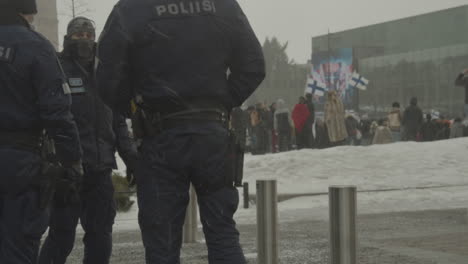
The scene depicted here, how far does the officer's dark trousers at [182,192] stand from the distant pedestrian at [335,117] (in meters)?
18.5

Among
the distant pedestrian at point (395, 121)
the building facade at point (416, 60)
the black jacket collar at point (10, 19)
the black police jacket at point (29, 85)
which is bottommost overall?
the distant pedestrian at point (395, 121)

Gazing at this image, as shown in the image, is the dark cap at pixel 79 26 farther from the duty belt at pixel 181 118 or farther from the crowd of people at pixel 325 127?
the crowd of people at pixel 325 127

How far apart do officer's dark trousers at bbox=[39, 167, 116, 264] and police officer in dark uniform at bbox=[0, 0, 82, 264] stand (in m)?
1.14

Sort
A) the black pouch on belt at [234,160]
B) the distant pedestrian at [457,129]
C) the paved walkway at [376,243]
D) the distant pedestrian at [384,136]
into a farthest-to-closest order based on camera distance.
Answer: the distant pedestrian at [457,129], the distant pedestrian at [384,136], the paved walkway at [376,243], the black pouch on belt at [234,160]

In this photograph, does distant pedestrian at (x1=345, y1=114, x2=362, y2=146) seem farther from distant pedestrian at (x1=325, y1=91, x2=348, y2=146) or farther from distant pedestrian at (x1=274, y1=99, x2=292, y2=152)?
distant pedestrian at (x1=325, y1=91, x2=348, y2=146)

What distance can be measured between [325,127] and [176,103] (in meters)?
22.1

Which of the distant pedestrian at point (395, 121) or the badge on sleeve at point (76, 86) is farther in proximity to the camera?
the distant pedestrian at point (395, 121)

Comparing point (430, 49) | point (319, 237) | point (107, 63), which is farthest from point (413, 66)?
point (107, 63)

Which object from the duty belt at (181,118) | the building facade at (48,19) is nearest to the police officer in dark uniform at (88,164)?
the duty belt at (181,118)

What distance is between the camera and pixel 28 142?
17.3 feet

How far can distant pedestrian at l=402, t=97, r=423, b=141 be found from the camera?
2412 centimetres

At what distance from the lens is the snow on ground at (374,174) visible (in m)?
14.0

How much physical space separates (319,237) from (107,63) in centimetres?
550

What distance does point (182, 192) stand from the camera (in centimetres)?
493
